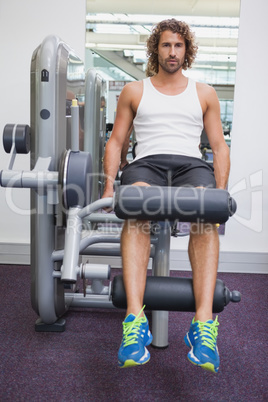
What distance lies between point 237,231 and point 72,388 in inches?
81.3

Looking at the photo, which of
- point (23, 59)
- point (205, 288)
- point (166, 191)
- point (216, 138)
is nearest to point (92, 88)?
point (23, 59)

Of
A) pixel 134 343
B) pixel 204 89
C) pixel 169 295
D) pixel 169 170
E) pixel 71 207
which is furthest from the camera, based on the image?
pixel 204 89

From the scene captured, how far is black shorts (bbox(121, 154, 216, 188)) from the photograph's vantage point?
5.79 feet

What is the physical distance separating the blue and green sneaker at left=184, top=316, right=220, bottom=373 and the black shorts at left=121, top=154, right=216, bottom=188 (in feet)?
1.93

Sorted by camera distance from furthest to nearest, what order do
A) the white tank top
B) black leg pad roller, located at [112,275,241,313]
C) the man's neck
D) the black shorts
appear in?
the man's neck → the white tank top → the black shorts → black leg pad roller, located at [112,275,241,313]

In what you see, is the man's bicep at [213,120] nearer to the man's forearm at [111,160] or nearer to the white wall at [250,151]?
the man's forearm at [111,160]

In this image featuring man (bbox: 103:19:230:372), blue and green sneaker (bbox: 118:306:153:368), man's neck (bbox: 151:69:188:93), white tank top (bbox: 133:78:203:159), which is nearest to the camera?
blue and green sneaker (bbox: 118:306:153:368)

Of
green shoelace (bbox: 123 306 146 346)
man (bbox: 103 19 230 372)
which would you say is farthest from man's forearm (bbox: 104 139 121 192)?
green shoelace (bbox: 123 306 146 346)

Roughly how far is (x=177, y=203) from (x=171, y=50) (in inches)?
34.3

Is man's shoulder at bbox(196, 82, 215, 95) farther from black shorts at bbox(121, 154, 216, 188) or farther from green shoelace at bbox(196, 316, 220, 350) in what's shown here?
green shoelace at bbox(196, 316, 220, 350)

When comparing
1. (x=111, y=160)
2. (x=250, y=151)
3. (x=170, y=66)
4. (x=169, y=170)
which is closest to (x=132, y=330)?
(x=169, y=170)

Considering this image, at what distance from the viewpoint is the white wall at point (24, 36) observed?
3131 millimetres

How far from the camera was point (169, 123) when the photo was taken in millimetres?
1893

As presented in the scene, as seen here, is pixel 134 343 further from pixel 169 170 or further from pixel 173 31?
pixel 173 31
